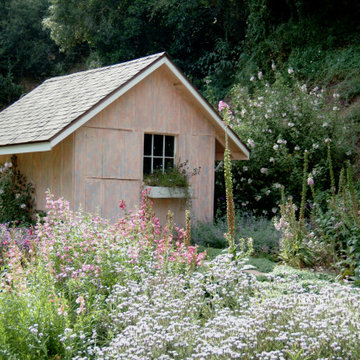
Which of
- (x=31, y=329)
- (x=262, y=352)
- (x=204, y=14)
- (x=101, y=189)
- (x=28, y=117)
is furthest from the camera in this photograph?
(x=204, y=14)

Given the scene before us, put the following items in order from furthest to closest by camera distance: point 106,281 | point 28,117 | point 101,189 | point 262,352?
point 28,117 < point 101,189 < point 106,281 < point 262,352

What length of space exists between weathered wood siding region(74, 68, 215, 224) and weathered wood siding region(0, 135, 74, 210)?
0.25 metres

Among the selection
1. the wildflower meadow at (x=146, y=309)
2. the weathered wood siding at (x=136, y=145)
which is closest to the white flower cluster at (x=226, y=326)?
the wildflower meadow at (x=146, y=309)

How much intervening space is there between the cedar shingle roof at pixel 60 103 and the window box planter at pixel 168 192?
84.1 inches

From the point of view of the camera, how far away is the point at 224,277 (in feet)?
21.9

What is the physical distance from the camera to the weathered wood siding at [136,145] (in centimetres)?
1108

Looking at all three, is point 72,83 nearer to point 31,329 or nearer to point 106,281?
point 106,281

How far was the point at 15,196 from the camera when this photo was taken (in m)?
12.8

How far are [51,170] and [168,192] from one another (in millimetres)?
2470

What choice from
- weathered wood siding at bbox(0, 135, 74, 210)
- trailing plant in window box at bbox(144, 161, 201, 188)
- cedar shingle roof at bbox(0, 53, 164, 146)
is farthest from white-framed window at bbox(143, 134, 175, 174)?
weathered wood siding at bbox(0, 135, 74, 210)

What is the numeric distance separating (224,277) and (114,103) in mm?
5735

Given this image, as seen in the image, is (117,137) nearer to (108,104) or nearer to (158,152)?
(108,104)

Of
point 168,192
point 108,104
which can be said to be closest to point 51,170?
point 108,104

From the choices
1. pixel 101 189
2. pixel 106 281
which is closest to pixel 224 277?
Result: pixel 106 281
